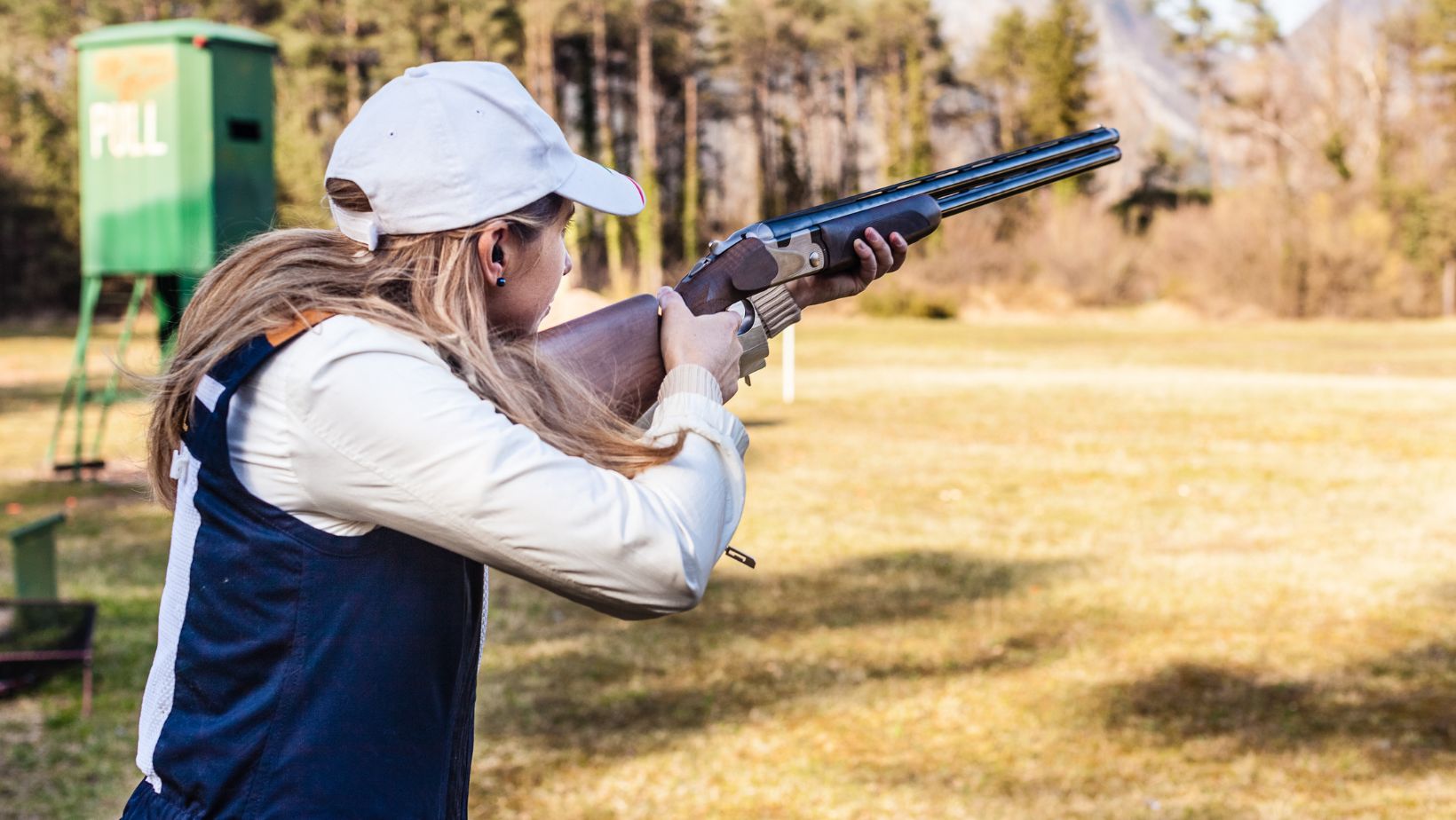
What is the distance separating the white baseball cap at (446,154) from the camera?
170cm

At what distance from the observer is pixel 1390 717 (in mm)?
6402

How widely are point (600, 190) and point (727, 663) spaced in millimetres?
5642

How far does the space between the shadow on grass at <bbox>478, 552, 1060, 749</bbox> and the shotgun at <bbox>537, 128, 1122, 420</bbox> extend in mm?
3646

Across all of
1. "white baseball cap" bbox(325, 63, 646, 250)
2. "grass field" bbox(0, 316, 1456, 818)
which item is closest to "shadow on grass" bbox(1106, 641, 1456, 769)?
"grass field" bbox(0, 316, 1456, 818)

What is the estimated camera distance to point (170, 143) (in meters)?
12.0

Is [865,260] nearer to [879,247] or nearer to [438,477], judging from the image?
[879,247]

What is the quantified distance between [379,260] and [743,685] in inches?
212

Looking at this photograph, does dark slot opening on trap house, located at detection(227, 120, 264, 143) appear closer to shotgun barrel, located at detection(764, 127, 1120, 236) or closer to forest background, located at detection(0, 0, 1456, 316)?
shotgun barrel, located at detection(764, 127, 1120, 236)

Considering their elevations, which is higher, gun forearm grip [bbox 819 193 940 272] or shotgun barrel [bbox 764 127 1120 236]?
shotgun barrel [bbox 764 127 1120 236]

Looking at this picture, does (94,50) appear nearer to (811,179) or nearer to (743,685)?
(743,685)

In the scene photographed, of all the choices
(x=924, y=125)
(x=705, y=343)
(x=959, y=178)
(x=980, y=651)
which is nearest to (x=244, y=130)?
(x=980, y=651)

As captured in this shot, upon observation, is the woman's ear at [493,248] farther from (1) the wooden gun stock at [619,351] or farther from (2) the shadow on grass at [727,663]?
(2) the shadow on grass at [727,663]

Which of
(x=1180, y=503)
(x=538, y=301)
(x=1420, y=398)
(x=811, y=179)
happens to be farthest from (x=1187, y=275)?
(x=538, y=301)

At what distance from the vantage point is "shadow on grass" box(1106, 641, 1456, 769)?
19.9ft
